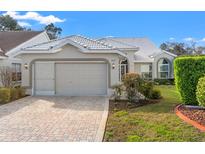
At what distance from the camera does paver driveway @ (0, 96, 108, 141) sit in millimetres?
8555

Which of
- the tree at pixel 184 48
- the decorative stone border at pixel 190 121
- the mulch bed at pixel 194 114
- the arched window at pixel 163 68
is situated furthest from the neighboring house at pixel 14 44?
the tree at pixel 184 48

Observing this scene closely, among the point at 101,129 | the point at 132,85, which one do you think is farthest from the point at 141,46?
the point at 101,129

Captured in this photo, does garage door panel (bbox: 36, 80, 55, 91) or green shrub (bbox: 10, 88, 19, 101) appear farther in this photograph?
garage door panel (bbox: 36, 80, 55, 91)

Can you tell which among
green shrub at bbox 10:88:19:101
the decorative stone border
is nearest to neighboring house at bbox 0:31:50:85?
green shrub at bbox 10:88:19:101

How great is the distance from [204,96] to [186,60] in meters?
2.81

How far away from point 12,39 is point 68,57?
36.2 feet

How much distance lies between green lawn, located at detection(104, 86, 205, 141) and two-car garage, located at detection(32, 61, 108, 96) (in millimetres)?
8125

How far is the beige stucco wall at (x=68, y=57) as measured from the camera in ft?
65.5

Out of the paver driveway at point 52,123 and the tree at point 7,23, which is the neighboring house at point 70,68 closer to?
the paver driveway at point 52,123

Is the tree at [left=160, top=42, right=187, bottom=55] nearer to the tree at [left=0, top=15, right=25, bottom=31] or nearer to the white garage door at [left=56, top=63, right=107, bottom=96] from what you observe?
the tree at [left=0, top=15, right=25, bottom=31]
